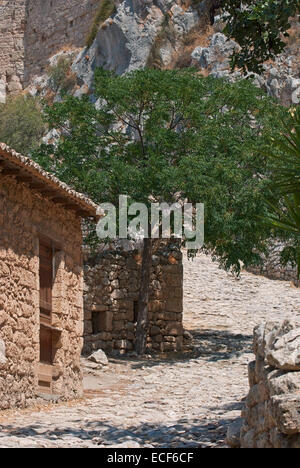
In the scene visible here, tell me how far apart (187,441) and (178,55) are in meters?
31.8

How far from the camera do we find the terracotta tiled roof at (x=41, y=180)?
923 cm

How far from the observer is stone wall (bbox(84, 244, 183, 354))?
17.2 m

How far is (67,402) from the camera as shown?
11.6 m

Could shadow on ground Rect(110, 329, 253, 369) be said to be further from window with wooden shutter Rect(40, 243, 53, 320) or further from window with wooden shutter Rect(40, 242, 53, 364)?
window with wooden shutter Rect(40, 243, 53, 320)

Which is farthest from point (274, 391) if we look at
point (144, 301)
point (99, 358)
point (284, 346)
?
point (144, 301)

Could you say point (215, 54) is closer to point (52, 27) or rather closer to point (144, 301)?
point (52, 27)

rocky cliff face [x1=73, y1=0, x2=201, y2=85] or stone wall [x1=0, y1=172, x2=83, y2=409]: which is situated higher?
rocky cliff face [x1=73, y1=0, x2=201, y2=85]

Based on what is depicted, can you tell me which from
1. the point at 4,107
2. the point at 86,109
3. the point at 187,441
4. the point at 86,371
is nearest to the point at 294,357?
the point at 187,441

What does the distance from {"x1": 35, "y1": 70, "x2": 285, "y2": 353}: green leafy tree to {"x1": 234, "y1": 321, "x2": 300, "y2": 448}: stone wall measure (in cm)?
983

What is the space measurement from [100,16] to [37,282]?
36.6m

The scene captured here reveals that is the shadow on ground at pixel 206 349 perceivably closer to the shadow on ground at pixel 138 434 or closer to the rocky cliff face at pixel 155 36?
the shadow on ground at pixel 138 434

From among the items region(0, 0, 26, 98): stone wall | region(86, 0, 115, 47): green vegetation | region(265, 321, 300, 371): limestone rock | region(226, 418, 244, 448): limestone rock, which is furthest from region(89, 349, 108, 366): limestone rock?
region(0, 0, 26, 98): stone wall

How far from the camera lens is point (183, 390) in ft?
41.9

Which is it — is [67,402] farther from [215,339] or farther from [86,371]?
[215,339]
